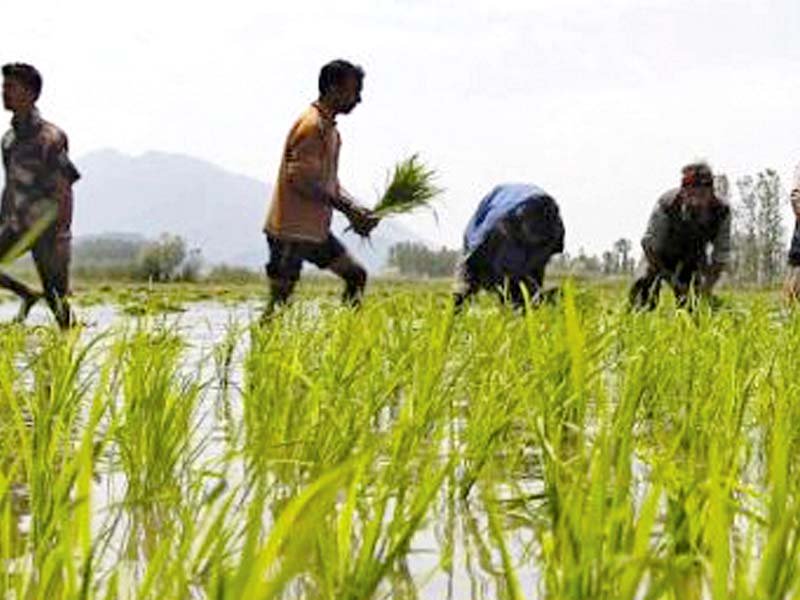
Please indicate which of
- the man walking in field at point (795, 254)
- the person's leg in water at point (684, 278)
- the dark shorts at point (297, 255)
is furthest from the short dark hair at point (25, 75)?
the man walking in field at point (795, 254)

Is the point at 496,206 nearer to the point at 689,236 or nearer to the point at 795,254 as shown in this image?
the point at 689,236

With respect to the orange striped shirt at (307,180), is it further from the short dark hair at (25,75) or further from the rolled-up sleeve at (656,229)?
the rolled-up sleeve at (656,229)

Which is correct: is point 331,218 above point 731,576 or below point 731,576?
above

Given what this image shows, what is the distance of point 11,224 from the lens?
309 inches

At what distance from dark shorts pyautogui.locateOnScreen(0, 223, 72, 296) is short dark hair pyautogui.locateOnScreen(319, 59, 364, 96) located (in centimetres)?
195

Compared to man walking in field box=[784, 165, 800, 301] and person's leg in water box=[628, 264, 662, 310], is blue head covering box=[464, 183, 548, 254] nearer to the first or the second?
person's leg in water box=[628, 264, 662, 310]

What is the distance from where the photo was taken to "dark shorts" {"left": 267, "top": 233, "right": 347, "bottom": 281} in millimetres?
7023

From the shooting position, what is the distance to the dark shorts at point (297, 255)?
7.02 metres

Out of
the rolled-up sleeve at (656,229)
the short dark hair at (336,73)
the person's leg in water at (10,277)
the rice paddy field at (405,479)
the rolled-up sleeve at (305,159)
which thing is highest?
the short dark hair at (336,73)

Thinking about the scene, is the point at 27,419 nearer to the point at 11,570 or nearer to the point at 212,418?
the point at 212,418

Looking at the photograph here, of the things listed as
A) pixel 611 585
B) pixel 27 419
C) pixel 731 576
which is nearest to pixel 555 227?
pixel 27 419

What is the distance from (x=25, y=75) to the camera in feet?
24.7

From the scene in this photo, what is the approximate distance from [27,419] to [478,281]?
13.7 ft

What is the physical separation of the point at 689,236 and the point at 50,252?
365cm
